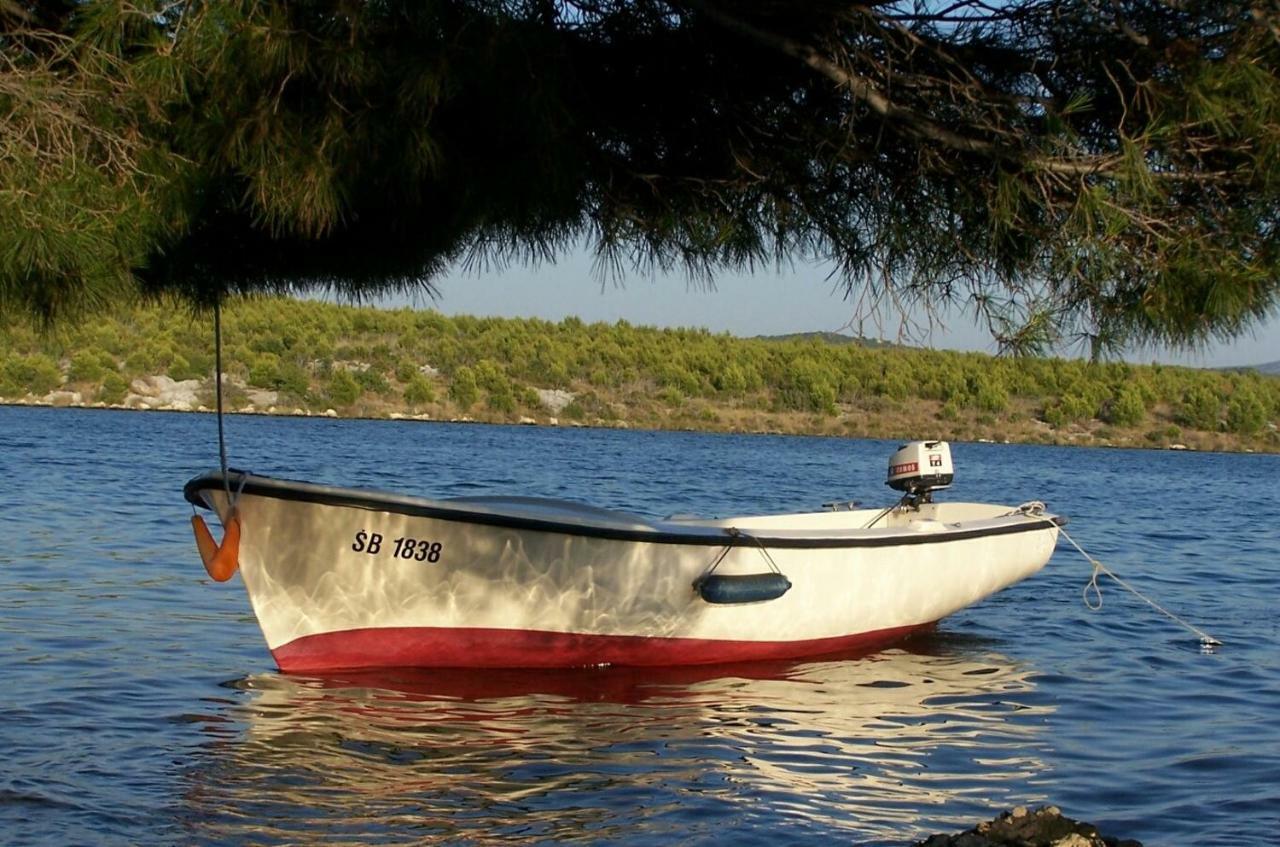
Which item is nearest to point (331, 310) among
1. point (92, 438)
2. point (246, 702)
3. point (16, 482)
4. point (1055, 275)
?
point (92, 438)

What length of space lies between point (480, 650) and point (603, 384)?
52210mm

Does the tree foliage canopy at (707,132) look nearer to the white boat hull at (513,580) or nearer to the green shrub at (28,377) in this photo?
the white boat hull at (513,580)

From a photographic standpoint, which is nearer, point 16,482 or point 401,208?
point 401,208

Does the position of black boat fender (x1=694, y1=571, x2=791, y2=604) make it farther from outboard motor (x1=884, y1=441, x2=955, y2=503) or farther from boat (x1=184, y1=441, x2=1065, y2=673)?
outboard motor (x1=884, y1=441, x2=955, y2=503)

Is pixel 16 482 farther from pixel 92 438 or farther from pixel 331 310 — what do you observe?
pixel 331 310

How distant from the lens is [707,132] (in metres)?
4.80

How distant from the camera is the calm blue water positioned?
19.8 feet

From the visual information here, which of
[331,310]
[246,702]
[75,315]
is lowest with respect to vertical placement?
[246,702]

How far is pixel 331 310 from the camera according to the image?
215 ft

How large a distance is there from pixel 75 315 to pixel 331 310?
62.2m

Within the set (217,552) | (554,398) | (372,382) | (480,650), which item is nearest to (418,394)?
(372,382)

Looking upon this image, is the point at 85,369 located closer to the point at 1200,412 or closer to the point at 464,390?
the point at 464,390

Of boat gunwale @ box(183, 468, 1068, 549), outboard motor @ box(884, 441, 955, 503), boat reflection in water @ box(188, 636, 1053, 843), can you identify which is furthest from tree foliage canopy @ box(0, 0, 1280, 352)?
outboard motor @ box(884, 441, 955, 503)

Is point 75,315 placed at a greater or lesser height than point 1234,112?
lesser
